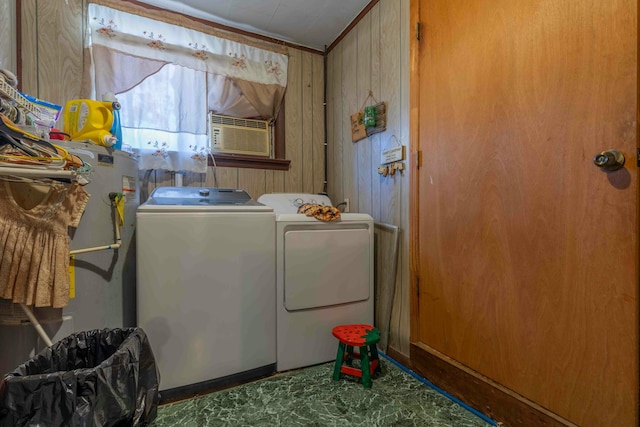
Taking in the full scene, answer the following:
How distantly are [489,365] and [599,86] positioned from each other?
3.68 ft

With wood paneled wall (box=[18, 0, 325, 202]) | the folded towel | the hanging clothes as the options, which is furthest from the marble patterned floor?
wood paneled wall (box=[18, 0, 325, 202])

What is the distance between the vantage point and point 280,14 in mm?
2158

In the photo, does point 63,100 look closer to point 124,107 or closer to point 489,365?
point 124,107

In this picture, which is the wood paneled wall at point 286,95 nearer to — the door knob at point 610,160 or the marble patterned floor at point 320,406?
the marble patterned floor at point 320,406

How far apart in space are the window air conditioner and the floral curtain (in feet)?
0.22

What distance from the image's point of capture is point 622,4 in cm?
87

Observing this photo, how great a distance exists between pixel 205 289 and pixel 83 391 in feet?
2.10

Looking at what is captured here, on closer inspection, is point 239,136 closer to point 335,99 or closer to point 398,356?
point 335,99

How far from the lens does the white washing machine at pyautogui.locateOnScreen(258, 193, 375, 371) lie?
5.25 feet

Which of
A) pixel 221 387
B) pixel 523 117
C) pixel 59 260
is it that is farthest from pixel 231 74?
pixel 221 387

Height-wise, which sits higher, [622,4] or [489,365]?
[622,4]

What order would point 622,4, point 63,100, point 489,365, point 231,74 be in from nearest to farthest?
point 622,4 → point 489,365 → point 63,100 → point 231,74

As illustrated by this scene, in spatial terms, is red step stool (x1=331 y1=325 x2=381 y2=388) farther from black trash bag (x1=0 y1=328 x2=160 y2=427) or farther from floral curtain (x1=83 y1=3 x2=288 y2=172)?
floral curtain (x1=83 y1=3 x2=288 y2=172)

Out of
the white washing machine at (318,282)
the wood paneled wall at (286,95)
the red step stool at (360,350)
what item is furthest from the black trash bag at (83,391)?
the wood paneled wall at (286,95)
